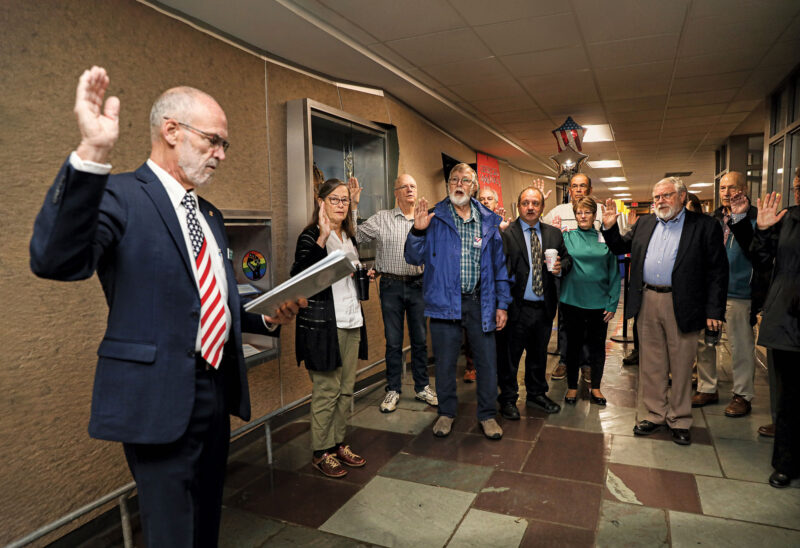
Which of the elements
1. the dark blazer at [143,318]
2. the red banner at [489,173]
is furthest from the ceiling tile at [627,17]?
the red banner at [489,173]

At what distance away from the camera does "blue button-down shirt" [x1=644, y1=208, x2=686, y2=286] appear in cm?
340

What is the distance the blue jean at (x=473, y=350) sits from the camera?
354 cm

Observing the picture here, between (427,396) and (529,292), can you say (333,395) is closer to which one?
(427,396)

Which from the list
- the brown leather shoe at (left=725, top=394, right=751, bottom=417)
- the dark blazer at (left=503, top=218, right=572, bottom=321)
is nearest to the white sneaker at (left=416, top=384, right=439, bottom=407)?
the dark blazer at (left=503, top=218, right=572, bottom=321)

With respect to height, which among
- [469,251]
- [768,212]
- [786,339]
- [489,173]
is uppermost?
[489,173]

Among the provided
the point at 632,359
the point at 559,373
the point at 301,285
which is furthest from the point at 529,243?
the point at 301,285

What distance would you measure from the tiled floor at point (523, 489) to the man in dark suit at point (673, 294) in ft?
1.02

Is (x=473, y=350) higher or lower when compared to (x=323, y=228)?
lower

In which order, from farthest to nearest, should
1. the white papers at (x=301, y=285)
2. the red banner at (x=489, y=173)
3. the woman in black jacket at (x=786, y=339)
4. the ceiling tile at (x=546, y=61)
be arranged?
the red banner at (x=489, y=173) < the ceiling tile at (x=546, y=61) < the woman in black jacket at (x=786, y=339) < the white papers at (x=301, y=285)

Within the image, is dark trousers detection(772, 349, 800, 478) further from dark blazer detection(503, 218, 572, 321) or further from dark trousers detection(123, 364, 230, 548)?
dark trousers detection(123, 364, 230, 548)

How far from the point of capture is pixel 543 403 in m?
4.12

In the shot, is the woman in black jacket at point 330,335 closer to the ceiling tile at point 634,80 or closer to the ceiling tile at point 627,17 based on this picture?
the ceiling tile at point 627,17

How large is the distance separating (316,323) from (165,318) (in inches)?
62.1

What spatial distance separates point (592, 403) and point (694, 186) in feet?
49.2
